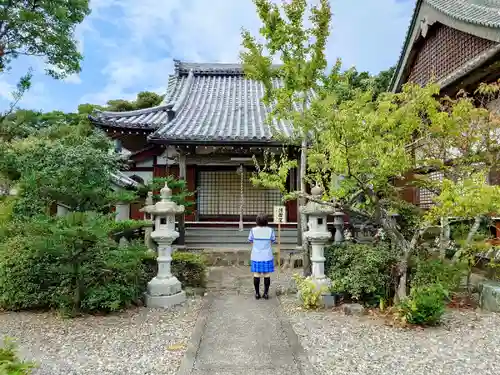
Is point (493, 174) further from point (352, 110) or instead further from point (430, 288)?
point (352, 110)

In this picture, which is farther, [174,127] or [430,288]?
[174,127]

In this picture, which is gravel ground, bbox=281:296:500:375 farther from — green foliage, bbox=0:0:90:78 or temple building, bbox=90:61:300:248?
green foliage, bbox=0:0:90:78

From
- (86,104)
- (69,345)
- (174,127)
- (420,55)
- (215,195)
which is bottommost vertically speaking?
(69,345)

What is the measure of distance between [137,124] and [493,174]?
953 cm

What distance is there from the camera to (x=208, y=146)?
35.0 feet

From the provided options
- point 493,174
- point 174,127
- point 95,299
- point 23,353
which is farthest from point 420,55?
point 23,353

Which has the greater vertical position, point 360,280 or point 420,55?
point 420,55

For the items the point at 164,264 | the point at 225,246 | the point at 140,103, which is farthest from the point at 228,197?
the point at 140,103

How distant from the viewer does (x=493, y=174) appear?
7.42 m

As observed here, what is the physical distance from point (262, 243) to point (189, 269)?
1663 millimetres

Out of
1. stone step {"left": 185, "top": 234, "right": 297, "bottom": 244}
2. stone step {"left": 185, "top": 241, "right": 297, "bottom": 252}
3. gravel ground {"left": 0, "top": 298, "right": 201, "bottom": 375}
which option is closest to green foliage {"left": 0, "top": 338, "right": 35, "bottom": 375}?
gravel ground {"left": 0, "top": 298, "right": 201, "bottom": 375}

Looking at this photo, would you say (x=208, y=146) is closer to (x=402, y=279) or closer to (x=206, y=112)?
(x=206, y=112)

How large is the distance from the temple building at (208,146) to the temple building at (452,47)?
4.28 metres

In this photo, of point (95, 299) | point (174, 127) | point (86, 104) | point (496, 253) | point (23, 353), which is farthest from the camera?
point (86, 104)
